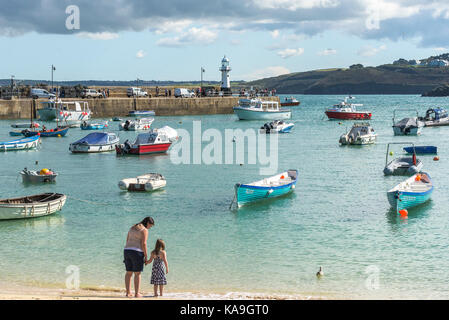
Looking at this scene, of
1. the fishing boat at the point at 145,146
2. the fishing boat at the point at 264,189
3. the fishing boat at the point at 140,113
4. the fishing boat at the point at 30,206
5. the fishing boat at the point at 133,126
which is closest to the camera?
the fishing boat at the point at 30,206

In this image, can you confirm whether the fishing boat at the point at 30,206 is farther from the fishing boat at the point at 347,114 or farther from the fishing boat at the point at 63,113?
the fishing boat at the point at 347,114

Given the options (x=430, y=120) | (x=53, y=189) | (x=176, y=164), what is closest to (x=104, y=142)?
(x=176, y=164)

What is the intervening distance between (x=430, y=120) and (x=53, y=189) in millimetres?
57395

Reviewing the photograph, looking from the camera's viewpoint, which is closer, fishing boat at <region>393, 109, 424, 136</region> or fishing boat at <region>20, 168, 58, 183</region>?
fishing boat at <region>20, 168, 58, 183</region>

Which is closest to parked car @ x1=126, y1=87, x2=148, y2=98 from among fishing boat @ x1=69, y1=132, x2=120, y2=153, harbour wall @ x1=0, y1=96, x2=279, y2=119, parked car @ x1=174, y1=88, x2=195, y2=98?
parked car @ x1=174, y1=88, x2=195, y2=98

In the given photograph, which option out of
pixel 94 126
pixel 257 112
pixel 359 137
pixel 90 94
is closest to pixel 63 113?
pixel 94 126

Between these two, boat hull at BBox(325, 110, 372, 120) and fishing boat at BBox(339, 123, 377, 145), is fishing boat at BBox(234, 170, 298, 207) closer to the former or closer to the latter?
fishing boat at BBox(339, 123, 377, 145)

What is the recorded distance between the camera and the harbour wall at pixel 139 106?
85287 mm

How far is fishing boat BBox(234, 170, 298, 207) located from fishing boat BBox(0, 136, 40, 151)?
29.2m

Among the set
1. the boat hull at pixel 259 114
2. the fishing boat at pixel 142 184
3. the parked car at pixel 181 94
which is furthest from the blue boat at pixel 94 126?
the fishing boat at pixel 142 184

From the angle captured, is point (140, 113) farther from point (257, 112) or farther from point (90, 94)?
point (257, 112)

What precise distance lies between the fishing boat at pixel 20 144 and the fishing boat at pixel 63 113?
26.4m

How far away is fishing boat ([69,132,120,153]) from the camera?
4928 cm
